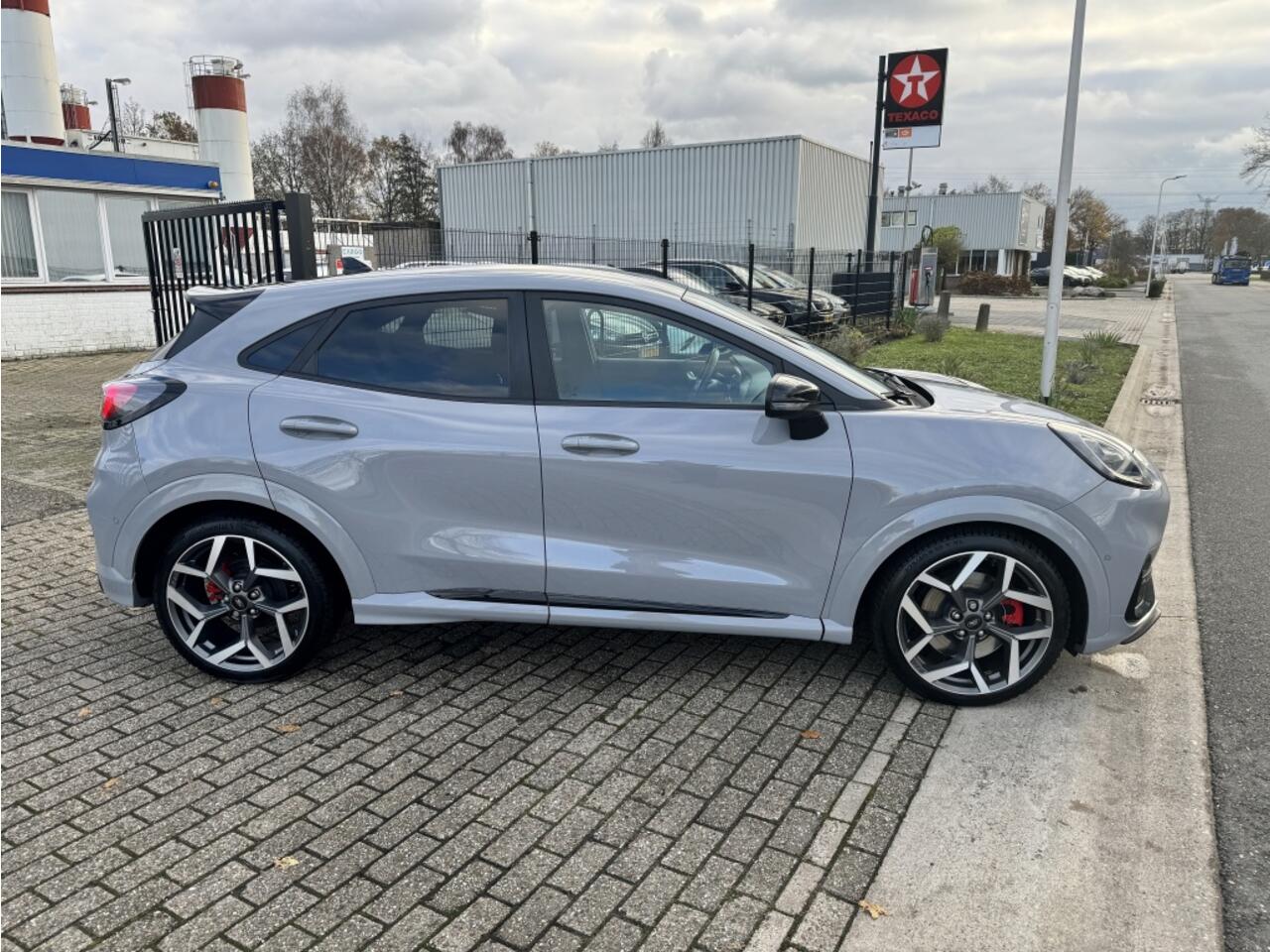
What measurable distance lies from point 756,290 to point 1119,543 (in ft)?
40.3

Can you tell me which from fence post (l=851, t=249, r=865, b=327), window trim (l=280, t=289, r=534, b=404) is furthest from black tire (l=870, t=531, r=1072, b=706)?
fence post (l=851, t=249, r=865, b=327)

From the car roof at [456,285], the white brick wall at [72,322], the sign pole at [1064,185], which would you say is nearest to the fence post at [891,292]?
the sign pole at [1064,185]

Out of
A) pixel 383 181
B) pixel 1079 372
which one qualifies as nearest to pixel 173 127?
pixel 383 181

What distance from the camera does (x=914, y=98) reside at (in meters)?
23.4

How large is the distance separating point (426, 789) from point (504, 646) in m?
1.15

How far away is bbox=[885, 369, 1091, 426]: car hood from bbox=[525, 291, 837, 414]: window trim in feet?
2.02

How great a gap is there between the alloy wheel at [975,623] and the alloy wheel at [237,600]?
8.11 ft

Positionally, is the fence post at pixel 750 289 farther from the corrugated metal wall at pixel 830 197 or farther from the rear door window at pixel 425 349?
the corrugated metal wall at pixel 830 197

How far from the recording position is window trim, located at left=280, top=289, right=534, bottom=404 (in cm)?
356

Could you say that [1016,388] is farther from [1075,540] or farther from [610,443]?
[610,443]

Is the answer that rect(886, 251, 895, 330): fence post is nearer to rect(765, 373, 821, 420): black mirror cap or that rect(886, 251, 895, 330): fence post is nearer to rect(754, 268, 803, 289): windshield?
rect(754, 268, 803, 289): windshield

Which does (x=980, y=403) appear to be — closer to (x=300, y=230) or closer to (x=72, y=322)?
(x=300, y=230)

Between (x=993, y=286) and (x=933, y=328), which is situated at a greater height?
(x=993, y=286)

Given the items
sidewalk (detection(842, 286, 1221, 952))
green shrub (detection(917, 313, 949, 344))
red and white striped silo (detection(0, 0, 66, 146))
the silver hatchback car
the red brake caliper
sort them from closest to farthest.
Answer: sidewalk (detection(842, 286, 1221, 952))
the silver hatchback car
the red brake caliper
green shrub (detection(917, 313, 949, 344))
red and white striped silo (detection(0, 0, 66, 146))
